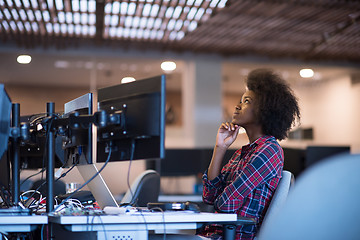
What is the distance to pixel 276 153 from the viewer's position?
266 centimetres

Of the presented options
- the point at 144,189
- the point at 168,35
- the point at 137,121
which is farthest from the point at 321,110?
the point at 137,121

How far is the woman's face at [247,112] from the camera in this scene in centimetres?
299

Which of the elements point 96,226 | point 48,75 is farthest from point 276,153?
point 48,75

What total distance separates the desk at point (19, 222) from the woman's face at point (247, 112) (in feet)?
4.68

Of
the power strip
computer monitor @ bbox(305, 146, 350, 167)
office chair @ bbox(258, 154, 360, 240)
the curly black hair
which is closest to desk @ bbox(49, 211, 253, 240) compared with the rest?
the power strip

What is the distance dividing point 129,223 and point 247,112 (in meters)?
1.26

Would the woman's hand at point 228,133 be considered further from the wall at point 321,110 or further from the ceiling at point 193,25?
the wall at point 321,110

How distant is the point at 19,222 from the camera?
6.44 ft

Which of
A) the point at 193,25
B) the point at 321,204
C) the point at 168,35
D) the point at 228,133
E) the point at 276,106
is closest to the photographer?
the point at 321,204

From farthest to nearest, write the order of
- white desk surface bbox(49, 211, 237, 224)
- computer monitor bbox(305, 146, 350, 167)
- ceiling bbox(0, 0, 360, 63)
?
computer monitor bbox(305, 146, 350, 167)
ceiling bbox(0, 0, 360, 63)
white desk surface bbox(49, 211, 237, 224)

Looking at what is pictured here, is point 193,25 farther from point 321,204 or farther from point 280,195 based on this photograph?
point 321,204

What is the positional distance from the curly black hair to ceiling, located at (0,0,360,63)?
3.39m

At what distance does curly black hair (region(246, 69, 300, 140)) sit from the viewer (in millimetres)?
2932

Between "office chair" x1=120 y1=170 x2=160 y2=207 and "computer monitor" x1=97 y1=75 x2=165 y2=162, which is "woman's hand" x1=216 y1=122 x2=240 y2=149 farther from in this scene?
"computer monitor" x1=97 y1=75 x2=165 y2=162
